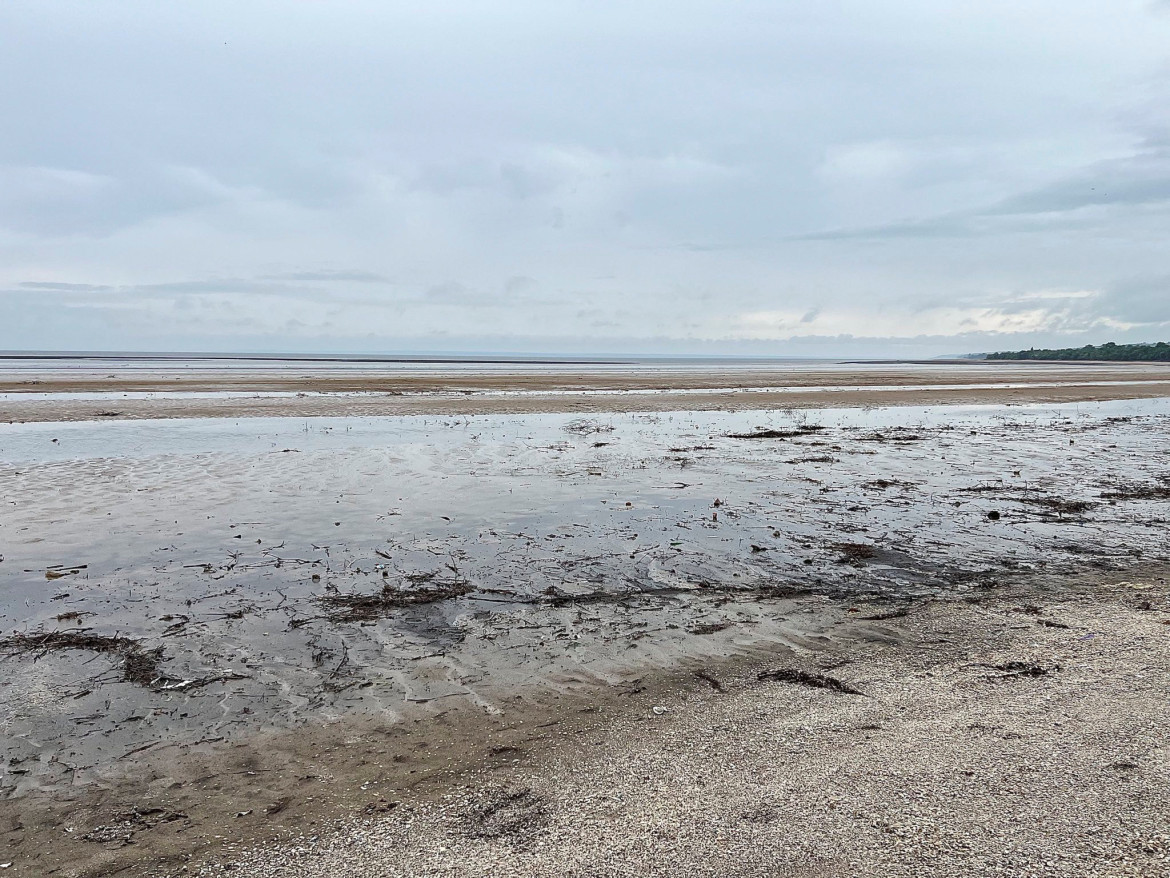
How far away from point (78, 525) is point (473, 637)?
8909mm

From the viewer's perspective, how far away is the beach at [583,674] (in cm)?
420

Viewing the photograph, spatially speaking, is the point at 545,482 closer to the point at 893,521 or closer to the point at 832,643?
the point at 893,521

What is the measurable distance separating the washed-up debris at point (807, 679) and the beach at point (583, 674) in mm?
38

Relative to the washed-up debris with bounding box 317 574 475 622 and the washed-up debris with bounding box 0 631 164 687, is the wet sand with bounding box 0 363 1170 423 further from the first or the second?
Result: the washed-up debris with bounding box 0 631 164 687

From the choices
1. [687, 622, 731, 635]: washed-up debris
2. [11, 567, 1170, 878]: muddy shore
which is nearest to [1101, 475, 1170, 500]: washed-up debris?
[11, 567, 1170, 878]: muddy shore

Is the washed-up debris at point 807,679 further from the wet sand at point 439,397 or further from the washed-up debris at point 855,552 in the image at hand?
the wet sand at point 439,397

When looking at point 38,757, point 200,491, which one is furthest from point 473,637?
point 200,491

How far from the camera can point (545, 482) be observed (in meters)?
16.3

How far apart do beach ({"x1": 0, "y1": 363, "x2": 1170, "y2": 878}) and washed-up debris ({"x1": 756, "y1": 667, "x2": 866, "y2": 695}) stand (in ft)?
0.13

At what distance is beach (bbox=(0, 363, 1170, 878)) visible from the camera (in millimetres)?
4203

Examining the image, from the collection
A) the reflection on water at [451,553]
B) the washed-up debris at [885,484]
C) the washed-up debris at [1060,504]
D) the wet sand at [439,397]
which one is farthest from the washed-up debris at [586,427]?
the washed-up debris at [1060,504]

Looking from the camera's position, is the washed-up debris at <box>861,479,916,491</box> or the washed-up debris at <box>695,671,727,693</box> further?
the washed-up debris at <box>861,479,916,491</box>

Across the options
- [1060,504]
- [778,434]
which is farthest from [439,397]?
[1060,504]

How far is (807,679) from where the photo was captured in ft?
20.8
